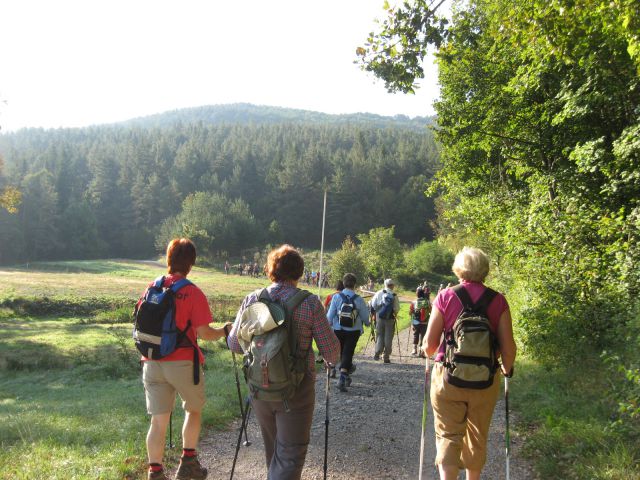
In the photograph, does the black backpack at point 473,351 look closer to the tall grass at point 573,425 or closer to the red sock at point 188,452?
the tall grass at point 573,425

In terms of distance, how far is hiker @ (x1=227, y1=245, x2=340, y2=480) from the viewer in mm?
3422

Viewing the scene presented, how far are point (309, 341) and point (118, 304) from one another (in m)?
26.3

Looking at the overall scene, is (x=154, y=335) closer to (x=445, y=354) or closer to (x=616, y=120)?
(x=445, y=354)

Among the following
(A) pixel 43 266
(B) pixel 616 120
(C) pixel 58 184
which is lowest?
(A) pixel 43 266

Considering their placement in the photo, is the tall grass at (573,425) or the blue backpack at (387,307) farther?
the blue backpack at (387,307)

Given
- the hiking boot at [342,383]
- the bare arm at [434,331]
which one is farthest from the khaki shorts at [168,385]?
the hiking boot at [342,383]

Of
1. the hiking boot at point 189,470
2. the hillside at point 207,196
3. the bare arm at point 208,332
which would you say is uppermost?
the hillside at point 207,196

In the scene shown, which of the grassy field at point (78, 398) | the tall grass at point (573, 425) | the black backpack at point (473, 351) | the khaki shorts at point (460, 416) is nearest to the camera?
the black backpack at point (473, 351)

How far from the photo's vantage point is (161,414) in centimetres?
394

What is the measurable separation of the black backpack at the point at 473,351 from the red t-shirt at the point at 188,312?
1971 millimetres

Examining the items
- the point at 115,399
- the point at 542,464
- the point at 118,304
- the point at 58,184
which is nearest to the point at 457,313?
the point at 542,464

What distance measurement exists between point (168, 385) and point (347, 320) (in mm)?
→ 4320

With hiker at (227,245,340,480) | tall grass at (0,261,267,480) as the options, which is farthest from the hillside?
hiker at (227,245,340,480)

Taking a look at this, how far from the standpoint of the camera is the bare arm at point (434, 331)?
372 centimetres
